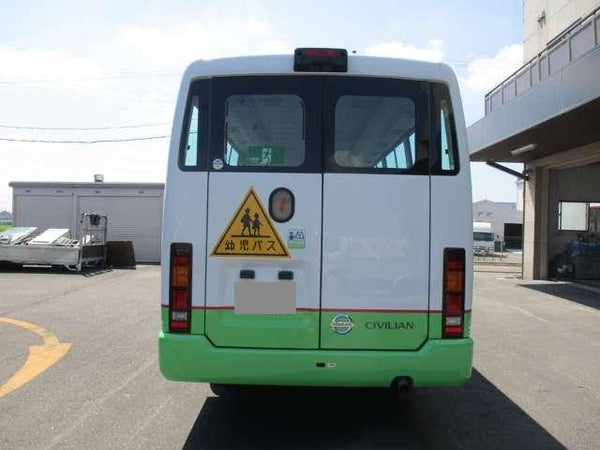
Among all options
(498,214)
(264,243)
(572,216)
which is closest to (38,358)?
(264,243)

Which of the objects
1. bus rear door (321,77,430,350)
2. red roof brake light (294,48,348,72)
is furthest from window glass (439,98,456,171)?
red roof brake light (294,48,348,72)

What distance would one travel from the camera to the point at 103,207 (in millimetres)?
25750

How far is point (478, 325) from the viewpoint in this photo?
10328mm

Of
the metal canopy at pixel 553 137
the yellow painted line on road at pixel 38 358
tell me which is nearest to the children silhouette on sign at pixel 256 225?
the yellow painted line on road at pixel 38 358

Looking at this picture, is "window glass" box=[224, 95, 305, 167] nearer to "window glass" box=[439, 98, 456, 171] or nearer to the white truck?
"window glass" box=[439, 98, 456, 171]

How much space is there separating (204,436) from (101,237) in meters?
19.6

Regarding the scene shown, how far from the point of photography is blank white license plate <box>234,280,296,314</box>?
13.9 ft

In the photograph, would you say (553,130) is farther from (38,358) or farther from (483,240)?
(483,240)

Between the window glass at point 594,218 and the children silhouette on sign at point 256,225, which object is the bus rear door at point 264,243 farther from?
the window glass at point 594,218

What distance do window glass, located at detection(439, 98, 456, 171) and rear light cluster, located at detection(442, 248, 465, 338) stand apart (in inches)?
24.5

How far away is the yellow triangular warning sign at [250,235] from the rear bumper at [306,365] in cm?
65

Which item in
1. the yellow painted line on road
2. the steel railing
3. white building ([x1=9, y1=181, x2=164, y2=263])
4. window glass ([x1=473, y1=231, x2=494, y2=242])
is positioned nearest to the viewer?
the yellow painted line on road

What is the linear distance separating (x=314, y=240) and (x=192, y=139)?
1.14 m

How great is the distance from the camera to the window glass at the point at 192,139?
14.2 ft
